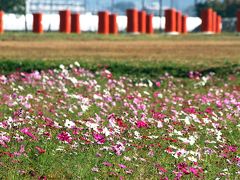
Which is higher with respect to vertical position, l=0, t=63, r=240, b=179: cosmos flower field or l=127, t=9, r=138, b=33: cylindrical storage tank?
l=0, t=63, r=240, b=179: cosmos flower field

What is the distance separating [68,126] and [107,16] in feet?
240

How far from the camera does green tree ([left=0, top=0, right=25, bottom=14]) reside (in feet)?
343

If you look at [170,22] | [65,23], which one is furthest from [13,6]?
[65,23]

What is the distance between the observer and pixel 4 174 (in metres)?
8.55

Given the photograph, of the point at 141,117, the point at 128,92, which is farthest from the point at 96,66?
the point at 141,117

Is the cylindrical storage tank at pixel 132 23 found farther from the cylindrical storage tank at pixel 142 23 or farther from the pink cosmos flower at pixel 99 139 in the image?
the pink cosmos flower at pixel 99 139

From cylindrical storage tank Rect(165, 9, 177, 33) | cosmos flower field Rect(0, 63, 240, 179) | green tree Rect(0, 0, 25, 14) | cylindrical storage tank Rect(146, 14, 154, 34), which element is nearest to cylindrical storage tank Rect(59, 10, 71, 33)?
cylindrical storage tank Rect(146, 14, 154, 34)

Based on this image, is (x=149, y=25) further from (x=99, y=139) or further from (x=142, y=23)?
(x=99, y=139)

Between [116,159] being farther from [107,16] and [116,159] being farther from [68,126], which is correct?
[107,16]

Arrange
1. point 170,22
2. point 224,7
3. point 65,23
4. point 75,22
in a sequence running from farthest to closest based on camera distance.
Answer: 1. point 224,7
2. point 170,22
3. point 75,22
4. point 65,23

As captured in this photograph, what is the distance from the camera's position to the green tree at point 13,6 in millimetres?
104438

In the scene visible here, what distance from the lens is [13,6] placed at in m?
106

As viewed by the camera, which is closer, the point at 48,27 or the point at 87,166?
the point at 87,166

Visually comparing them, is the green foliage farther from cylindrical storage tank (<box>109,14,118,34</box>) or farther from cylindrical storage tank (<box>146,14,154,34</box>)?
cylindrical storage tank (<box>109,14,118,34</box>)
